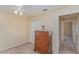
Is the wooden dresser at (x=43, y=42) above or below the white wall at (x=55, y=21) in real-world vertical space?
below

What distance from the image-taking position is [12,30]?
189 inches

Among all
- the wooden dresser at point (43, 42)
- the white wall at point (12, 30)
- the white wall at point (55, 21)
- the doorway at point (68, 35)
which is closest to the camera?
the white wall at point (55, 21)

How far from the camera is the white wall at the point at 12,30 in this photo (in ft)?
13.8

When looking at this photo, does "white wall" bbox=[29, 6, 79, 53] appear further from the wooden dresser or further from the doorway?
the doorway

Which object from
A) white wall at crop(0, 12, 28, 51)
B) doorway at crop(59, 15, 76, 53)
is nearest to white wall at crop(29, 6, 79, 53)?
doorway at crop(59, 15, 76, 53)

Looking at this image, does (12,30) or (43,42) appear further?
(12,30)

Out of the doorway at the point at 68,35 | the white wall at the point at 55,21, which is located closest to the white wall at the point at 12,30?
the white wall at the point at 55,21

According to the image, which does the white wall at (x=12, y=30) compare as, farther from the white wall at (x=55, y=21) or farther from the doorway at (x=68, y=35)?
the doorway at (x=68, y=35)

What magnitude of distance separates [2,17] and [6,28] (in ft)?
1.86

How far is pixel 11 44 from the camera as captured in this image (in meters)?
4.75

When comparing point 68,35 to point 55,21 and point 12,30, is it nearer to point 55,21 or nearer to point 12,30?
point 55,21

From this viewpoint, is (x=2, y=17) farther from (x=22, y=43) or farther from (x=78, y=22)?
(x=78, y=22)

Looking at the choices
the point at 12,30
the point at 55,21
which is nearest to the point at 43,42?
the point at 55,21
